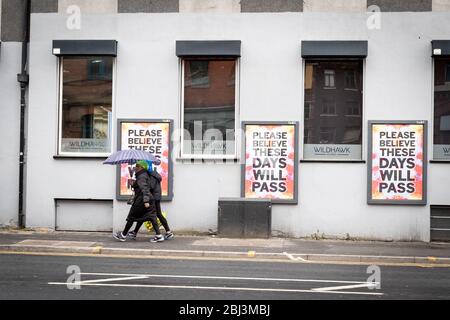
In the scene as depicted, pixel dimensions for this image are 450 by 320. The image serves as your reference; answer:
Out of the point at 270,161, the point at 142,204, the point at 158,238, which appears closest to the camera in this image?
the point at 142,204

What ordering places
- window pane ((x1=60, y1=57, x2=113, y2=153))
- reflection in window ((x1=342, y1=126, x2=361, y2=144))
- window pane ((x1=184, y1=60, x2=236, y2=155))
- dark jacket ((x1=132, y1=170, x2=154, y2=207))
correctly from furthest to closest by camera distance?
1. window pane ((x1=60, y1=57, x2=113, y2=153))
2. window pane ((x1=184, y1=60, x2=236, y2=155))
3. reflection in window ((x1=342, y1=126, x2=361, y2=144))
4. dark jacket ((x1=132, y1=170, x2=154, y2=207))

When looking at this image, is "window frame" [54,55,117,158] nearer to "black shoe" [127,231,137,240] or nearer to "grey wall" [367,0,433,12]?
"black shoe" [127,231,137,240]

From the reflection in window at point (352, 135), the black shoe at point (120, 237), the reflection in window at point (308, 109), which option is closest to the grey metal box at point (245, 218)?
the black shoe at point (120, 237)

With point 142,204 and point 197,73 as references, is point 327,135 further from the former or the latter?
point 142,204

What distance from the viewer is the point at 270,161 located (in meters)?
15.6

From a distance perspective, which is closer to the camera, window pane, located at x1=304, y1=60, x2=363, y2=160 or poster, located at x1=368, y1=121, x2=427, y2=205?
poster, located at x1=368, y1=121, x2=427, y2=205

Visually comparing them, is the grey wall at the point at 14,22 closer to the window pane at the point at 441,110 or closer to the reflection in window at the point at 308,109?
the reflection in window at the point at 308,109

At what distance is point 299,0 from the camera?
51.2 feet

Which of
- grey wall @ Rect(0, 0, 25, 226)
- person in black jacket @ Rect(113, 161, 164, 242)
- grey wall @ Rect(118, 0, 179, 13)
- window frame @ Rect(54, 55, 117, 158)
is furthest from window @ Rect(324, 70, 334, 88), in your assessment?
grey wall @ Rect(0, 0, 25, 226)

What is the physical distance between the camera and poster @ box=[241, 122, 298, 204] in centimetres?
1556

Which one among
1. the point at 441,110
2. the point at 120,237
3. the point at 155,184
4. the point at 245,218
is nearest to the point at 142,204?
the point at 155,184

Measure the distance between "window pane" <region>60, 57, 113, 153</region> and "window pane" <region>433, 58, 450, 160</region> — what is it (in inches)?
315

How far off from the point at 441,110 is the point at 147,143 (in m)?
7.18
